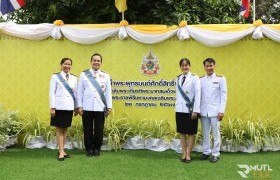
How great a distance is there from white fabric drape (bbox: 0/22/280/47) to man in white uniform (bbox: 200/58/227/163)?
3.27 feet

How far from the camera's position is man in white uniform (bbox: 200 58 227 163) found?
17.0ft

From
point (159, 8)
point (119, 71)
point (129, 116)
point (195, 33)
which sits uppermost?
point (159, 8)

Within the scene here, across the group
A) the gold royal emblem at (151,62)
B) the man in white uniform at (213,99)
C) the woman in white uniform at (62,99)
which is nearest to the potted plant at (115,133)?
the woman in white uniform at (62,99)

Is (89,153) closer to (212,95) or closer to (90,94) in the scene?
(90,94)

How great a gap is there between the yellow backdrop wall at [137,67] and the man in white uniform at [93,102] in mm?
835

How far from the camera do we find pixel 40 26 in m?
6.28

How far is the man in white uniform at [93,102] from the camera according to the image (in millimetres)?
5457

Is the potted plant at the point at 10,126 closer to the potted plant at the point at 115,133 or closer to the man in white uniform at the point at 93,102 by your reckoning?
the man in white uniform at the point at 93,102

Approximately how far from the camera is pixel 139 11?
24.8ft

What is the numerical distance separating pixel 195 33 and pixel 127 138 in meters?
2.01

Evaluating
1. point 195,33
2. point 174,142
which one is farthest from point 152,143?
point 195,33

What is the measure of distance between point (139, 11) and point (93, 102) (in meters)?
2.82

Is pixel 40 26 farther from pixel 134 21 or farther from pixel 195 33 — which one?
pixel 195 33

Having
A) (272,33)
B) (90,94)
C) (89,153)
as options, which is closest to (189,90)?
(90,94)
